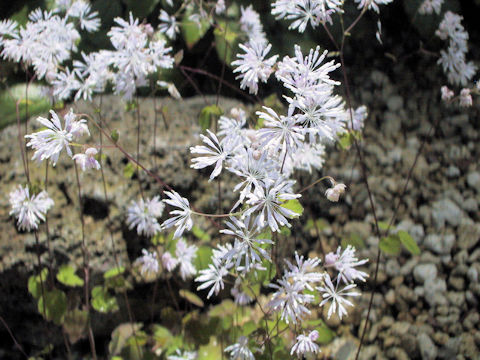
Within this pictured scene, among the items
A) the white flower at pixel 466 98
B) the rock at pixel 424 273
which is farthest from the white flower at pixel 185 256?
the white flower at pixel 466 98

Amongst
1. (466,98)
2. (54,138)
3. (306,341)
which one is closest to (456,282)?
(466,98)

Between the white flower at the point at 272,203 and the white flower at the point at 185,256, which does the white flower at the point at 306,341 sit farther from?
the white flower at the point at 185,256

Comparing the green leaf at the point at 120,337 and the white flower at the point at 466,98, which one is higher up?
the white flower at the point at 466,98

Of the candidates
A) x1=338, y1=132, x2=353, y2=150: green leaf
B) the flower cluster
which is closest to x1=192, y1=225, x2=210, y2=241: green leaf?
x1=338, y1=132, x2=353, y2=150: green leaf

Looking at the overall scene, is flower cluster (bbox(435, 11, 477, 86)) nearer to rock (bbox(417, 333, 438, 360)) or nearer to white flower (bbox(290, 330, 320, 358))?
rock (bbox(417, 333, 438, 360))

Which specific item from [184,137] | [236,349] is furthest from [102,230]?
[236,349]

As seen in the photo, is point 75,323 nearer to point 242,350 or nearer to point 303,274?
point 242,350

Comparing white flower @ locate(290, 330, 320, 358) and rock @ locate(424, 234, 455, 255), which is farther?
rock @ locate(424, 234, 455, 255)
